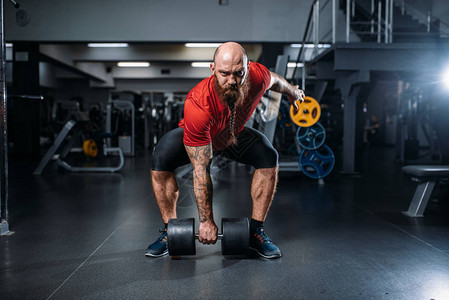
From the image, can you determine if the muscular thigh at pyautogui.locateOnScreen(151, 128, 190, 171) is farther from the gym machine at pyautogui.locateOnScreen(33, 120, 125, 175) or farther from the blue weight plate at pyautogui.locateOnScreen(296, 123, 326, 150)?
the gym machine at pyautogui.locateOnScreen(33, 120, 125, 175)

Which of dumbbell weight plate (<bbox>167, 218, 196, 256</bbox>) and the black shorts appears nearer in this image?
dumbbell weight plate (<bbox>167, 218, 196, 256</bbox>)

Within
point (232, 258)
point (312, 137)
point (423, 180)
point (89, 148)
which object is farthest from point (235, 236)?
point (89, 148)

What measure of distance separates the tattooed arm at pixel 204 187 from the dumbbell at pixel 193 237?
88 millimetres

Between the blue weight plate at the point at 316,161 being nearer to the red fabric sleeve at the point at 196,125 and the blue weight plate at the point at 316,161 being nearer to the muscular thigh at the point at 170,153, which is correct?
the muscular thigh at the point at 170,153

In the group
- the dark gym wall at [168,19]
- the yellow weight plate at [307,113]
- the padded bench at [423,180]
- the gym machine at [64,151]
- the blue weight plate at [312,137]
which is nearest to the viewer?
the padded bench at [423,180]

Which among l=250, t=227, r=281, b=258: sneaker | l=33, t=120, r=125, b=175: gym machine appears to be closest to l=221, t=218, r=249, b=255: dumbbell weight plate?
l=250, t=227, r=281, b=258: sneaker

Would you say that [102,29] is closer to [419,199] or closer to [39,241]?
[39,241]

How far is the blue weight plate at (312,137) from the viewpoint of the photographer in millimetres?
3479

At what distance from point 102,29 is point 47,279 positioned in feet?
18.2

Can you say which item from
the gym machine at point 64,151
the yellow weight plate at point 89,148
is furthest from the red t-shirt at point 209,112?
the yellow weight plate at point 89,148

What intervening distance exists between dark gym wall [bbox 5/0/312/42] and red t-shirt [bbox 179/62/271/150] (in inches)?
193

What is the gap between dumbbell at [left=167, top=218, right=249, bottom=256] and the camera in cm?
144

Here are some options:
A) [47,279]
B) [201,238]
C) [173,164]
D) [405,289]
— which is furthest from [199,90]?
[405,289]

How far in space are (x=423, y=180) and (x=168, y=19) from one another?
5.00 metres
